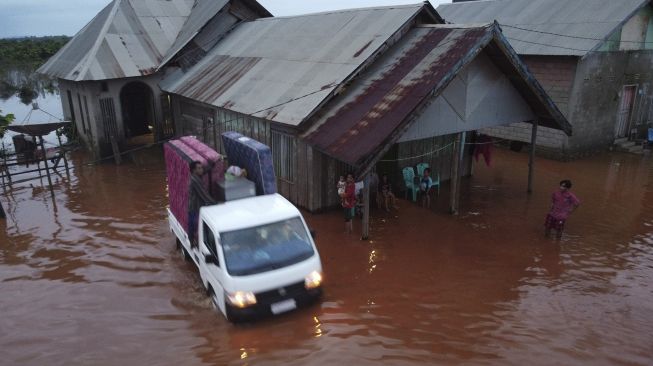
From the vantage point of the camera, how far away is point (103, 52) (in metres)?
19.8

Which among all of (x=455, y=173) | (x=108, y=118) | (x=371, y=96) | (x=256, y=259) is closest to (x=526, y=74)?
(x=455, y=173)

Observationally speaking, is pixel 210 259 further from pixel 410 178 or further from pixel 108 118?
pixel 108 118

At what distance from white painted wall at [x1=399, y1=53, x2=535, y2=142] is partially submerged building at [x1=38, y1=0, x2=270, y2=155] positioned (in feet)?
44.6

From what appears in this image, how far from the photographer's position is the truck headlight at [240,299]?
7.36 metres

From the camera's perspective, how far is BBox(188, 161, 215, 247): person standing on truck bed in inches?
348

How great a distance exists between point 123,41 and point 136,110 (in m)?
5.53

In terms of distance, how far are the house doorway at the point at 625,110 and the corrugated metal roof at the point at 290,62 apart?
1354cm

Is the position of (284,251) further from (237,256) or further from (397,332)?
(397,332)

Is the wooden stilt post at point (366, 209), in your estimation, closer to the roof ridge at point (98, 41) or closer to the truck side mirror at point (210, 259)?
the truck side mirror at point (210, 259)

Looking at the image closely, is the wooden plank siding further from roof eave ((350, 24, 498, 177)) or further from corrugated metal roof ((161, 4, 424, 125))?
roof eave ((350, 24, 498, 177))

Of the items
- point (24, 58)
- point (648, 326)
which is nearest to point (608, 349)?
point (648, 326)

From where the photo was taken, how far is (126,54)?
20.3 m

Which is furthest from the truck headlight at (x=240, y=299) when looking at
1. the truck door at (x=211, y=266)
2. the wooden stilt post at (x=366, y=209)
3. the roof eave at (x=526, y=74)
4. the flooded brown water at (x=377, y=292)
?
the roof eave at (x=526, y=74)

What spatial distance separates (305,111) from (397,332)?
681 centimetres
